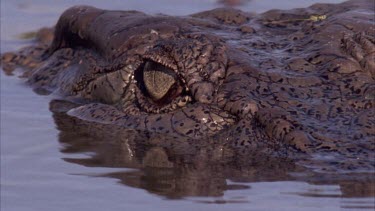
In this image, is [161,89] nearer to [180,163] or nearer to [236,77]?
[236,77]

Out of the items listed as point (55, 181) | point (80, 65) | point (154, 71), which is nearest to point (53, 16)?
point (80, 65)

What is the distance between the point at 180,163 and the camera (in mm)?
6652

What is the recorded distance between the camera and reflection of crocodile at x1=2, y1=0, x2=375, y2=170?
6.84 m

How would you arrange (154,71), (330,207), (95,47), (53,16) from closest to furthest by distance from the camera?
(330,207)
(154,71)
(95,47)
(53,16)

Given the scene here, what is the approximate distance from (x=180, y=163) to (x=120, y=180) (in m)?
0.54

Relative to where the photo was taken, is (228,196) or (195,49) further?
(195,49)

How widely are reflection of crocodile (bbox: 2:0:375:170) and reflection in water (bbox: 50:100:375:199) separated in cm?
12

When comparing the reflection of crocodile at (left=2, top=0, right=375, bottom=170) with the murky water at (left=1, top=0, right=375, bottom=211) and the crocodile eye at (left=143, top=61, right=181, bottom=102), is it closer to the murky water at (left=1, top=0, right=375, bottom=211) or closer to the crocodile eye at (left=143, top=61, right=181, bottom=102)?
the crocodile eye at (left=143, top=61, right=181, bottom=102)

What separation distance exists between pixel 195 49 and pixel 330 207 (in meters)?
2.15

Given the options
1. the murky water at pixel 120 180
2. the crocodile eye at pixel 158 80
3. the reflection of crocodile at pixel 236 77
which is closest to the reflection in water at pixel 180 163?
the murky water at pixel 120 180

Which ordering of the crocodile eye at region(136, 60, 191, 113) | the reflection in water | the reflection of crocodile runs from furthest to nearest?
the crocodile eye at region(136, 60, 191, 113) < the reflection of crocodile < the reflection in water

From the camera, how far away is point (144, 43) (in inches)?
310

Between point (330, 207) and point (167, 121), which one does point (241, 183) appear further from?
point (167, 121)

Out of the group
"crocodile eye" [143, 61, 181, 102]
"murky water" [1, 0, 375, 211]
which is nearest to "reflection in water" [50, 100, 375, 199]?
"murky water" [1, 0, 375, 211]
